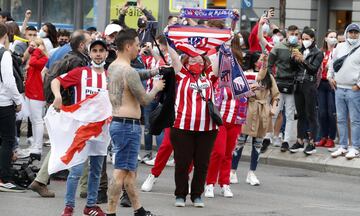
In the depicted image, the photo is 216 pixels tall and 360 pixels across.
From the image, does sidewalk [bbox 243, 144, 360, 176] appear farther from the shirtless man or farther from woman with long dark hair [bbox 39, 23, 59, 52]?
the shirtless man

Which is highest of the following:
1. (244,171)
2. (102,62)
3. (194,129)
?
(102,62)

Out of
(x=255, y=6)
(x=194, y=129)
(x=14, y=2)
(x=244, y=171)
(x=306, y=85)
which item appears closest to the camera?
(x=194, y=129)

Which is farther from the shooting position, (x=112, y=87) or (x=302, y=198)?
(x=302, y=198)

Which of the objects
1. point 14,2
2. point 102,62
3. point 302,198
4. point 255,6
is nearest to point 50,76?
point 102,62

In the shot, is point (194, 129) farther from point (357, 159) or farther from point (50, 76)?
point (357, 159)

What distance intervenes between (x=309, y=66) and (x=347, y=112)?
0.94 m

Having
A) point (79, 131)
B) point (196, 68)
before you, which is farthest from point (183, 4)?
point (79, 131)

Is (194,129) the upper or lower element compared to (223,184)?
upper

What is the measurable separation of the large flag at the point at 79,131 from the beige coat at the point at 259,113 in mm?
3400

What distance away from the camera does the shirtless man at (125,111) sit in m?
10.4

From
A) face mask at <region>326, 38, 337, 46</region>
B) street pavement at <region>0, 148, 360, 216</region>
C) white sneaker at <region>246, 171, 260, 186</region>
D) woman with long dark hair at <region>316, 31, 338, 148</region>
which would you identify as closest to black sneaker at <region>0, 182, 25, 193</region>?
street pavement at <region>0, 148, 360, 216</region>

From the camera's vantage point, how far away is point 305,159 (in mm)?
16453

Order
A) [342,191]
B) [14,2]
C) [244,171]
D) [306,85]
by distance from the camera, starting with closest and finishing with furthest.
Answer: [342,191]
[244,171]
[306,85]
[14,2]

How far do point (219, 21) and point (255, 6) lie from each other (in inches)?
941
